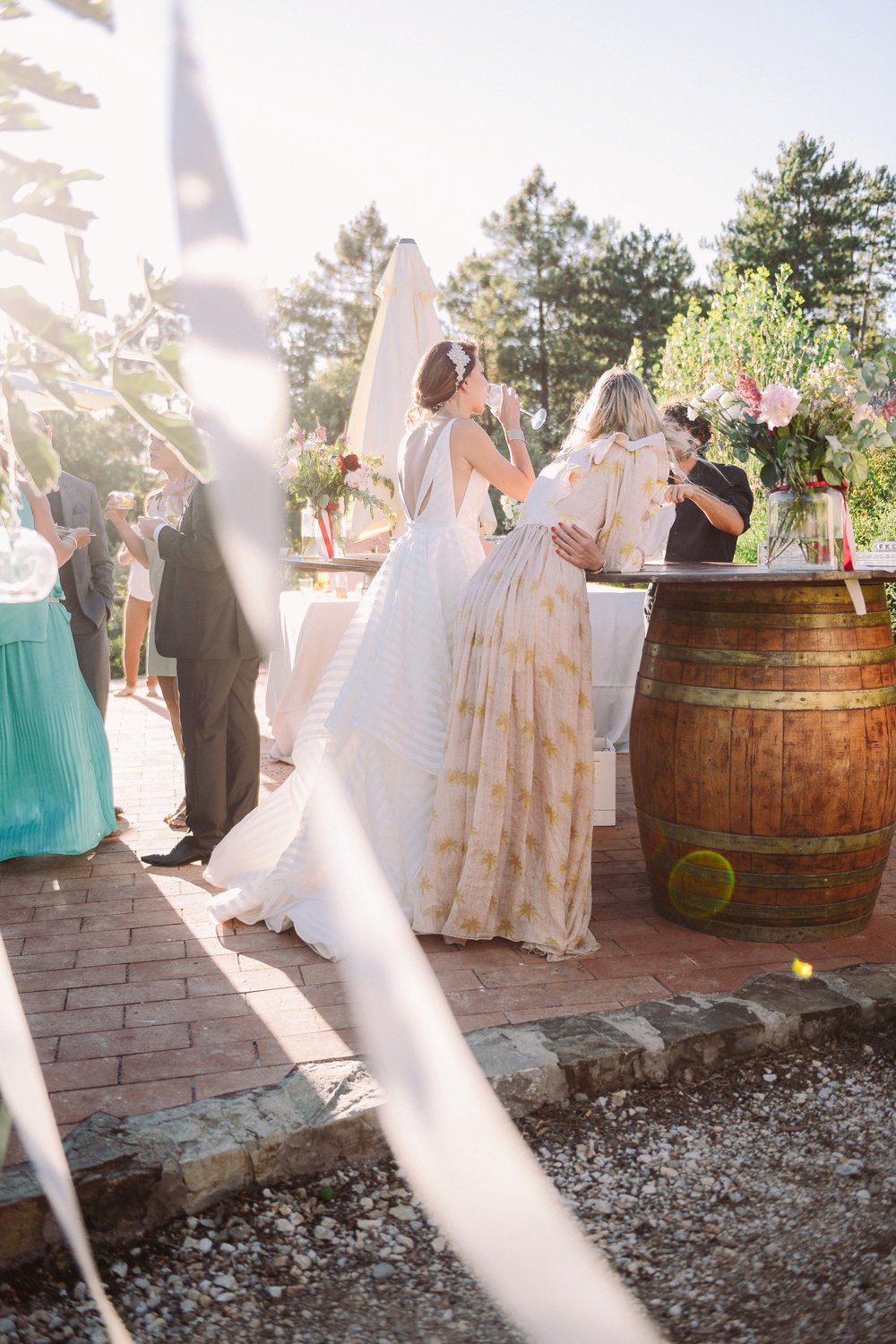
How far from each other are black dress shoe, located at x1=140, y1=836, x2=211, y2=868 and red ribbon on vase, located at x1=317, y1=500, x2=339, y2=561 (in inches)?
73.3

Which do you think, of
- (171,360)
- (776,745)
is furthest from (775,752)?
(171,360)

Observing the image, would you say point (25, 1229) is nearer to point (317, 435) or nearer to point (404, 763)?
point (404, 763)

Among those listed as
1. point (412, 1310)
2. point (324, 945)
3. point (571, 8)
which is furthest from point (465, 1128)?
point (571, 8)

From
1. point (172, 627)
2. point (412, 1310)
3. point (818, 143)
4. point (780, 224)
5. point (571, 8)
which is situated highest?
point (818, 143)

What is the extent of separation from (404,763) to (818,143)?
1267 inches

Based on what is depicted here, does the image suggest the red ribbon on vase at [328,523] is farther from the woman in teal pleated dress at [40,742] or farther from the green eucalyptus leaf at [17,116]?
the green eucalyptus leaf at [17,116]

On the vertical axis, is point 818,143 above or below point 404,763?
above

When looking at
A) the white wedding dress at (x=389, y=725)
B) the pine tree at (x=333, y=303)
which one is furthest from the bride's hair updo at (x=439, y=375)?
the pine tree at (x=333, y=303)

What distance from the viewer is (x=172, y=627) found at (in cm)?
425

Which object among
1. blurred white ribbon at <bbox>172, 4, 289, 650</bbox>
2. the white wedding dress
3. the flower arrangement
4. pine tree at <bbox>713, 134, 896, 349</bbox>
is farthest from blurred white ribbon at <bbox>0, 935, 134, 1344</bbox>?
pine tree at <bbox>713, 134, 896, 349</bbox>

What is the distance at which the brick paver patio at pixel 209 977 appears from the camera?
266cm

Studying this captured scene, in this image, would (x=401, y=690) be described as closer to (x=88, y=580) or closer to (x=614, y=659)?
(x=88, y=580)

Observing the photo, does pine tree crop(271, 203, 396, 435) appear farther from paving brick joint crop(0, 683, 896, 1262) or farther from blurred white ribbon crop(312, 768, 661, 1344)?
blurred white ribbon crop(312, 768, 661, 1344)

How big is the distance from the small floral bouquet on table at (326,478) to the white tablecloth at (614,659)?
1434 millimetres
